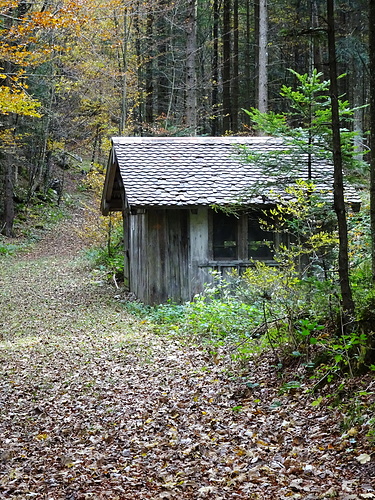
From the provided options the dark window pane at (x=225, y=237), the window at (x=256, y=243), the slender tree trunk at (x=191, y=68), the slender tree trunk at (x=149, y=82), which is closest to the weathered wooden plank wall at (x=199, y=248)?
the dark window pane at (x=225, y=237)

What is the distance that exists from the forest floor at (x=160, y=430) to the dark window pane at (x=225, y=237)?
496 centimetres

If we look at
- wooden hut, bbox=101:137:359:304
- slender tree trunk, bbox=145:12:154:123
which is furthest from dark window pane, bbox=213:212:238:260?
slender tree trunk, bbox=145:12:154:123

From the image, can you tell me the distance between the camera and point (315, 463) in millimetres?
4875

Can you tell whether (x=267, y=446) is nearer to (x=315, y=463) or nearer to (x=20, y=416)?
(x=315, y=463)

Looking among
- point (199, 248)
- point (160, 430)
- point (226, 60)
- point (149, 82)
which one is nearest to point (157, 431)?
point (160, 430)

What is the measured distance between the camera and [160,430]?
6.29 metres

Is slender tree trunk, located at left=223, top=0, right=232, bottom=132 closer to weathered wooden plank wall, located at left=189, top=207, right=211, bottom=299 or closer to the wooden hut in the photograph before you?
the wooden hut

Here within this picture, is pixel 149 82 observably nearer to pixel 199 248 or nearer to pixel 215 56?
pixel 215 56

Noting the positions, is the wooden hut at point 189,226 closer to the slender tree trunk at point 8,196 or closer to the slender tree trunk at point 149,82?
the slender tree trunk at point 8,196

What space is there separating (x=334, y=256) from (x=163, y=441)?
4.59 meters

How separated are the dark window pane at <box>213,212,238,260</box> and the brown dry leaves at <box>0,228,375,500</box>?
4.98 metres

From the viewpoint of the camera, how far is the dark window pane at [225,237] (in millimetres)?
15391

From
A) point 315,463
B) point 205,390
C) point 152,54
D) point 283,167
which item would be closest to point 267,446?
point 315,463

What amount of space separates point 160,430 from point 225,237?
31.3ft
